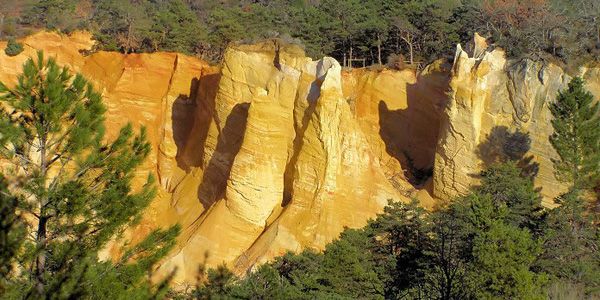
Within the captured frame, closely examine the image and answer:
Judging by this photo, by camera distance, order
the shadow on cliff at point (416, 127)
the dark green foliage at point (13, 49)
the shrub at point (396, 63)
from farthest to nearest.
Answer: the dark green foliage at point (13, 49) → the shrub at point (396, 63) → the shadow on cliff at point (416, 127)

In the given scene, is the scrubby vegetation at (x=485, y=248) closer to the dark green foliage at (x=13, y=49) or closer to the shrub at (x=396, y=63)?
the shrub at (x=396, y=63)

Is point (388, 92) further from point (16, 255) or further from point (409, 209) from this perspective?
point (16, 255)

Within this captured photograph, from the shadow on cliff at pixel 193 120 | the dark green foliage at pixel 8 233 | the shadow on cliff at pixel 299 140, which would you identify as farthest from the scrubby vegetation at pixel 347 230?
the shadow on cliff at pixel 193 120

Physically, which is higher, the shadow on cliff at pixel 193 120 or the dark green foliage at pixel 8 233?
the shadow on cliff at pixel 193 120

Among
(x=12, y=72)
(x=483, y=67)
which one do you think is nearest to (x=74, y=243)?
(x=483, y=67)

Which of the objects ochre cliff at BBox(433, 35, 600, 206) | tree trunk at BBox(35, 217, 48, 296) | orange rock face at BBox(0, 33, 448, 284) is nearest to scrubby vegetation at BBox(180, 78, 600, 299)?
ochre cliff at BBox(433, 35, 600, 206)

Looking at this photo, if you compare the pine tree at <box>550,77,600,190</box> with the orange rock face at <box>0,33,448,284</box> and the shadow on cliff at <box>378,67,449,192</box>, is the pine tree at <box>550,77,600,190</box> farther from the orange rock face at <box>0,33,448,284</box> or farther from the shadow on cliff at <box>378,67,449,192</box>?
the shadow on cliff at <box>378,67,449,192</box>

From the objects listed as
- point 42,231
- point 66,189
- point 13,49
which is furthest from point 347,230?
point 13,49
